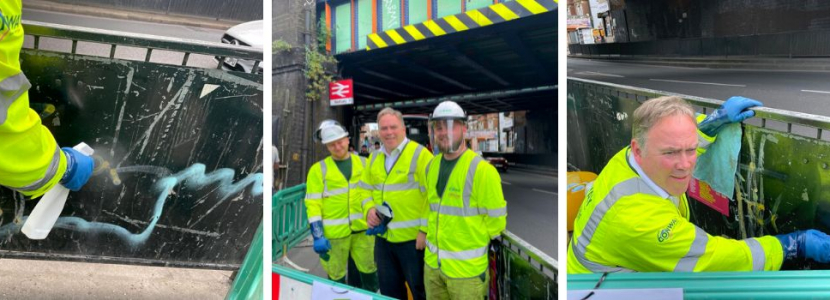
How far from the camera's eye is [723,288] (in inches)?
39.5

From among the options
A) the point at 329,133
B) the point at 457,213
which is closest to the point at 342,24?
the point at 329,133

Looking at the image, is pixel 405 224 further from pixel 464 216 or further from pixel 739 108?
pixel 739 108

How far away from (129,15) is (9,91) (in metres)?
0.47

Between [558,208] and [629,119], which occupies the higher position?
[629,119]

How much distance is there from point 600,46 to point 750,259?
2.01 feet

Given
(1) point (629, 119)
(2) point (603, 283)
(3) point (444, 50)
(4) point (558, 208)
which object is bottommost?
(2) point (603, 283)

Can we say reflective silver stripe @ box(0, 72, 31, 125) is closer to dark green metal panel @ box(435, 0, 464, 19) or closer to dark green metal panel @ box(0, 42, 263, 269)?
dark green metal panel @ box(0, 42, 263, 269)

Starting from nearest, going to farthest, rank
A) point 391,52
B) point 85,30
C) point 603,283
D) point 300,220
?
point 603,283, point 391,52, point 300,220, point 85,30

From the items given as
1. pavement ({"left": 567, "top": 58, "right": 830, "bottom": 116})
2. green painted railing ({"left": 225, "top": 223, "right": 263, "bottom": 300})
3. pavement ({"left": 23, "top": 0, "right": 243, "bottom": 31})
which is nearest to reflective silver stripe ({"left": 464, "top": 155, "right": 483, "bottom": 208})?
pavement ({"left": 567, "top": 58, "right": 830, "bottom": 116})

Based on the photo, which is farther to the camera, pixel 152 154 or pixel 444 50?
pixel 152 154

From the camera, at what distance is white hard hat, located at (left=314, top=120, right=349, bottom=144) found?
4.26ft

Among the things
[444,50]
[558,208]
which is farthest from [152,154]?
[558,208]

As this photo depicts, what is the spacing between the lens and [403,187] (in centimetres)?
131

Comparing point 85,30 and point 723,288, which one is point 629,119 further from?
point 85,30
